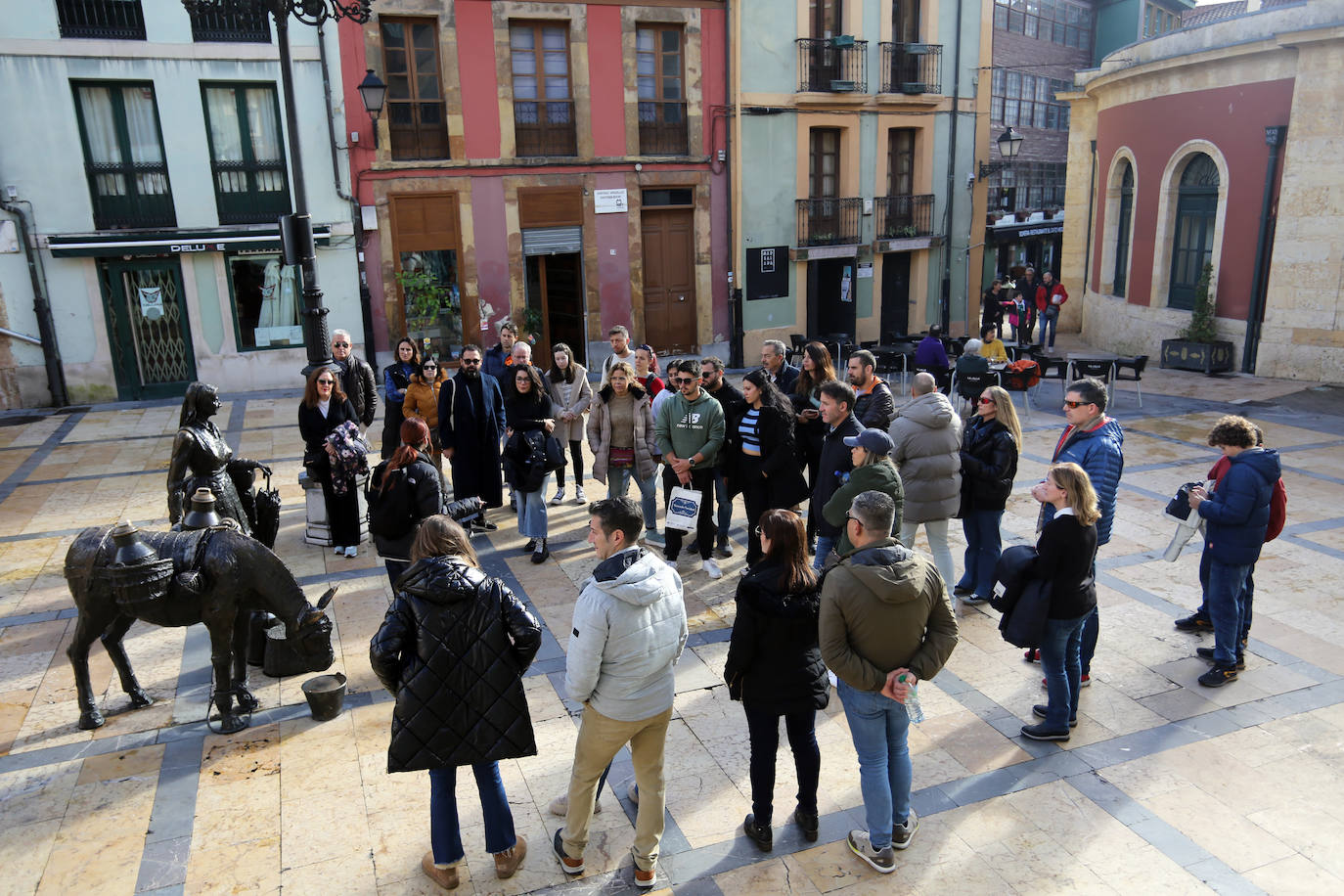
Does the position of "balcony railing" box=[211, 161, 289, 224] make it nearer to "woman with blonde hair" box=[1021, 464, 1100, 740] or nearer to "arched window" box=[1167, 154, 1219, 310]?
"woman with blonde hair" box=[1021, 464, 1100, 740]

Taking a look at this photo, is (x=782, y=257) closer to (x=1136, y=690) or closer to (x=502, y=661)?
(x=1136, y=690)

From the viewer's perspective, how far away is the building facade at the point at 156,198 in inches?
585

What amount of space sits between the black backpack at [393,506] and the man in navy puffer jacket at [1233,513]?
4.75 meters

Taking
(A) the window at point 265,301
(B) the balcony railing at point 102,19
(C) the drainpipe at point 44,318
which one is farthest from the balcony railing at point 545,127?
(C) the drainpipe at point 44,318

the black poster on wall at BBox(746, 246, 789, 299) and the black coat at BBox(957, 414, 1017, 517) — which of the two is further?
the black poster on wall at BBox(746, 246, 789, 299)

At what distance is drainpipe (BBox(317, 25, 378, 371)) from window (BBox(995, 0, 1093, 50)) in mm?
22146

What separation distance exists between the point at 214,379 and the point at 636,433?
37.0 feet

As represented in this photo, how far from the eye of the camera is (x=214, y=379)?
16.3 meters

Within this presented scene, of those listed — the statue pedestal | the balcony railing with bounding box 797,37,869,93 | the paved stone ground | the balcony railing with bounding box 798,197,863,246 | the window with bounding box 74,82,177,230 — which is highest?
the balcony railing with bounding box 797,37,869,93

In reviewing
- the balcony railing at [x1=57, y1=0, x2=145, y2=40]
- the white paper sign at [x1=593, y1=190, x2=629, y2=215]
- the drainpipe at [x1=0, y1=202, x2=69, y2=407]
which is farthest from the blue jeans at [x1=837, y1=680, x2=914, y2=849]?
the balcony railing at [x1=57, y1=0, x2=145, y2=40]

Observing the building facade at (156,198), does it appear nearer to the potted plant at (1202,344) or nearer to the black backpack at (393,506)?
the black backpack at (393,506)

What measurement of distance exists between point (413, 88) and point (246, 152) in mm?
3071

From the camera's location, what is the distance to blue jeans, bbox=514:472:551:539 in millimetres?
7879

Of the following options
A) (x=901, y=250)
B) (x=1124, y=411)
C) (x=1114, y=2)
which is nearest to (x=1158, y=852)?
(x=1124, y=411)
